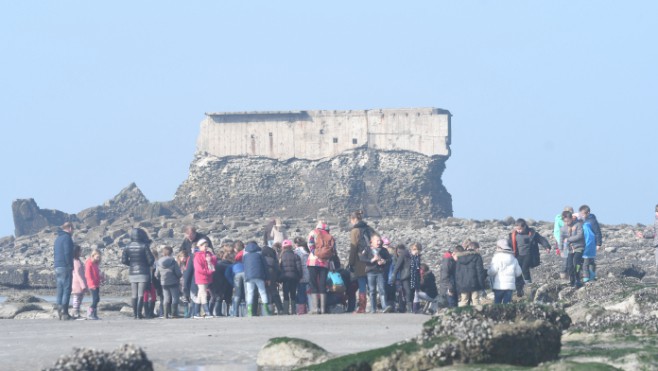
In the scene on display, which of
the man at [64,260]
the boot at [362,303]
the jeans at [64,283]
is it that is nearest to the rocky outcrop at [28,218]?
the jeans at [64,283]

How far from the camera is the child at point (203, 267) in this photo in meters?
19.7

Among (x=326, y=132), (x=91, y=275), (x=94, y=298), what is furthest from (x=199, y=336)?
(x=326, y=132)

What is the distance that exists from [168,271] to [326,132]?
3757cm

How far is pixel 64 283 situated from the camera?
63.9 feet

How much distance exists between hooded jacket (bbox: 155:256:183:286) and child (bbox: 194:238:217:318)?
374 mm

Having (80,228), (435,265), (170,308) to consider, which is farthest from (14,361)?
(80,228)

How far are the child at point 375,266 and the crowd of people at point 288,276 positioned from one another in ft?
0.05

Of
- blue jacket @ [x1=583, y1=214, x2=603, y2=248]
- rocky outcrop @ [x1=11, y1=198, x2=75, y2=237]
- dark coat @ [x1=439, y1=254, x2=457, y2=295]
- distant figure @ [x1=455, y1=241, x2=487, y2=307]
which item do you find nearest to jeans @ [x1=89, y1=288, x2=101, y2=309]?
dark coat @ [x1=439, y1=254, x2=457, y2=295]

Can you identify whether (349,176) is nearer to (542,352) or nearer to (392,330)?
(392,330)

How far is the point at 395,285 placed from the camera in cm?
2038

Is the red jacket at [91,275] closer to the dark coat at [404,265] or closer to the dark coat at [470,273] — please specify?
the dark coat at [404,265]

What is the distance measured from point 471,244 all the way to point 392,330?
4.61 meters

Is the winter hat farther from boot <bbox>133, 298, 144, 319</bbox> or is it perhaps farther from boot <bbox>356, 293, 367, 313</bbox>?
boot <bbox>133, 298, 144, 319</bbox>

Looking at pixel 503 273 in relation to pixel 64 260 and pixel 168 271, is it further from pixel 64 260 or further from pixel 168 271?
pixel 64 260
